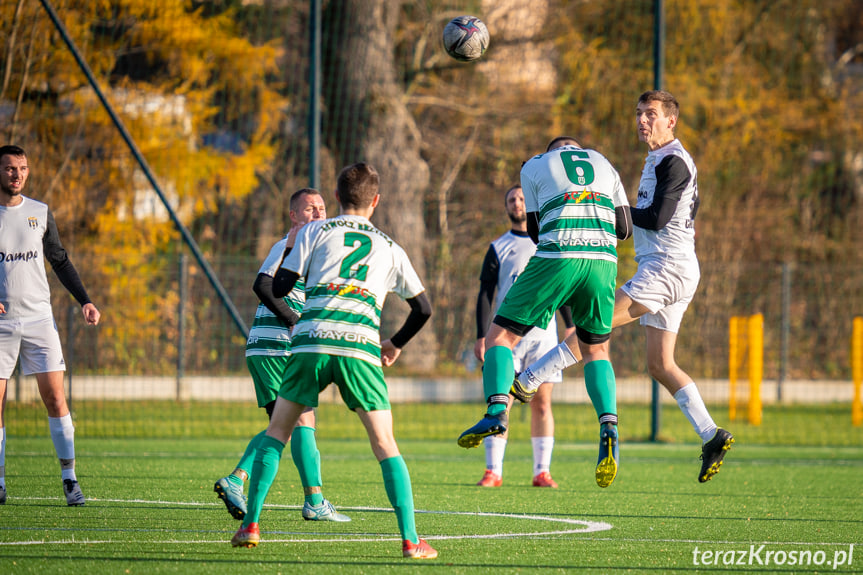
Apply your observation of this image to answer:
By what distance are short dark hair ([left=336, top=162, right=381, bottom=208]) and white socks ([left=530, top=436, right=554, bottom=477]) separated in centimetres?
432

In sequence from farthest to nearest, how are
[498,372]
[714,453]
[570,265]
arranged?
1. [714,453]
2. [498,372]
3. [570,265]

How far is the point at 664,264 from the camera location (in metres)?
7.58

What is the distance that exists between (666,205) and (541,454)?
2997 mm

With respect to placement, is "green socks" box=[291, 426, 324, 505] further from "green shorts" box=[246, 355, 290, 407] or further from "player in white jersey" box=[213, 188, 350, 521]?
"green shorts" box=[246, 355, 290, 407]

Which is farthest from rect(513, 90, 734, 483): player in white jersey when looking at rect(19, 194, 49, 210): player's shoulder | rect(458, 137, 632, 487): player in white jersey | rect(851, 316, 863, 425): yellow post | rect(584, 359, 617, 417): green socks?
rect(851, 316, 863, 425): yellow post

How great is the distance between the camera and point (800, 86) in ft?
87.5

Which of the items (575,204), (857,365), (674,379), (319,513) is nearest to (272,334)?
(319,513)

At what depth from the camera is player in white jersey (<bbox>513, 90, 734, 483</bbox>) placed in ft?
24.0

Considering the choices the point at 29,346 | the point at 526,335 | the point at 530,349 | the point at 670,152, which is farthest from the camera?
the point at 530,349

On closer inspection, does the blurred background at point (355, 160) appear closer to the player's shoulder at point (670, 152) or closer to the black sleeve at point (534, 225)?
the black sleeve at point (534, 225)

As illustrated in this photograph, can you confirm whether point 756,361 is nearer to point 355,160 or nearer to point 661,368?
point 355,160

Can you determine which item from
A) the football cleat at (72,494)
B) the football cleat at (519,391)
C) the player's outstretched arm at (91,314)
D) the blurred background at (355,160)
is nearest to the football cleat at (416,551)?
the football cleat at (519,391)

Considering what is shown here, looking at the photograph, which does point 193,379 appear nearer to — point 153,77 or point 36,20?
point 153,77

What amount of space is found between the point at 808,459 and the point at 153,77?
9.78 metres
